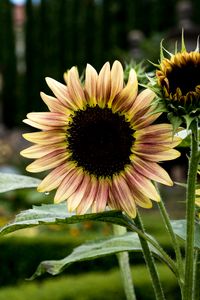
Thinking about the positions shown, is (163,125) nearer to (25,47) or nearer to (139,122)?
(139,122)

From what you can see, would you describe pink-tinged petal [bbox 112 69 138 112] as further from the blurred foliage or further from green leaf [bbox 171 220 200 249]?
the blurred foliage

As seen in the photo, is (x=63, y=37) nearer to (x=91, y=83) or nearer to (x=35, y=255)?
(x=35, y=255)

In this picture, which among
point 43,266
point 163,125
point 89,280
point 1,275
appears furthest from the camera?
point 1,275

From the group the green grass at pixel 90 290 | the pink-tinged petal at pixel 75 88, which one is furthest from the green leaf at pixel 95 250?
the green grass at pixel 90 290

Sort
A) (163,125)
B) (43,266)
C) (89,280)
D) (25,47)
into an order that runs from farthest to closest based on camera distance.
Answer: (25,47) → (89,280) → (43,266) → (163,125)

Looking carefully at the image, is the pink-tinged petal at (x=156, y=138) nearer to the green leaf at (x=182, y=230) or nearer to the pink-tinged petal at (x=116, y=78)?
the pink-tinged petal at (x=116, y=78)

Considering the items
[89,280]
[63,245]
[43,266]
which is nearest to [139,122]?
[43,266]

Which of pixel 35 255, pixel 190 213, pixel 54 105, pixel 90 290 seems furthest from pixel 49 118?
pixel 35 255
